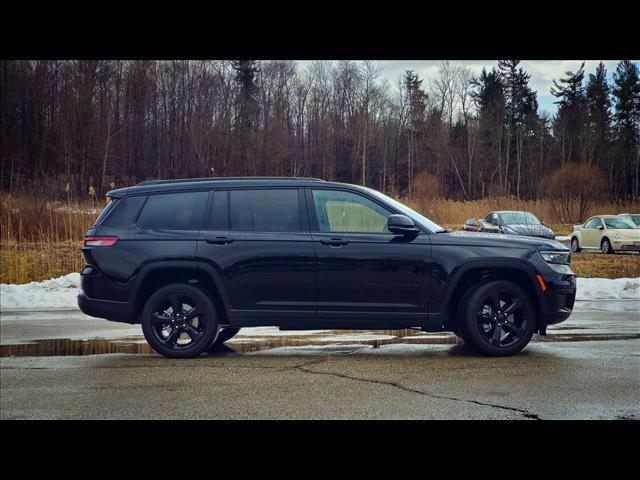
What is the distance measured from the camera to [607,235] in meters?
26.5

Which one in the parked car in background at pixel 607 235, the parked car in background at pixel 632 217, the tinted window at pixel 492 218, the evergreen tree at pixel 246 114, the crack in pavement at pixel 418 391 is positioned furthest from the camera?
the evergreen tree at pixel 246 114

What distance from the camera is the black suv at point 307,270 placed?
298 inches

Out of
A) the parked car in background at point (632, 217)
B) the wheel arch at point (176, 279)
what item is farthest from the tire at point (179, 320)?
the parked car in background at point (632, 217)

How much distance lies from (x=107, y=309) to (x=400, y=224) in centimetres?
339

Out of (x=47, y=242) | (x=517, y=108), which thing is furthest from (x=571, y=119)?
(x=47, y=242)

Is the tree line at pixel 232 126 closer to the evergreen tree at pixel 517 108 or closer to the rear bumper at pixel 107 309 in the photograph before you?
the evergreen tree at pixel 517 108

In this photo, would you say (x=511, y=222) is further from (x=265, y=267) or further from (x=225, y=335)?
(x=265, y=267)

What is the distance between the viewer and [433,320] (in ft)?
24.9

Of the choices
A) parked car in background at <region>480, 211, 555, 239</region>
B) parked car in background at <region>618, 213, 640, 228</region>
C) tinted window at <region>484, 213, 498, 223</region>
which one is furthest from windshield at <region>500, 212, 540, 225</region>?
parked car in background at <region>618, 213, 640, 228</region>

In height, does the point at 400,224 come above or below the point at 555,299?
above

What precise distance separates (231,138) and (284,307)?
3164cm

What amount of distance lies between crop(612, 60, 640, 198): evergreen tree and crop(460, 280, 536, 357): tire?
29060mm

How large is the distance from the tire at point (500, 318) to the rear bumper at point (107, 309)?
12.2 feet
